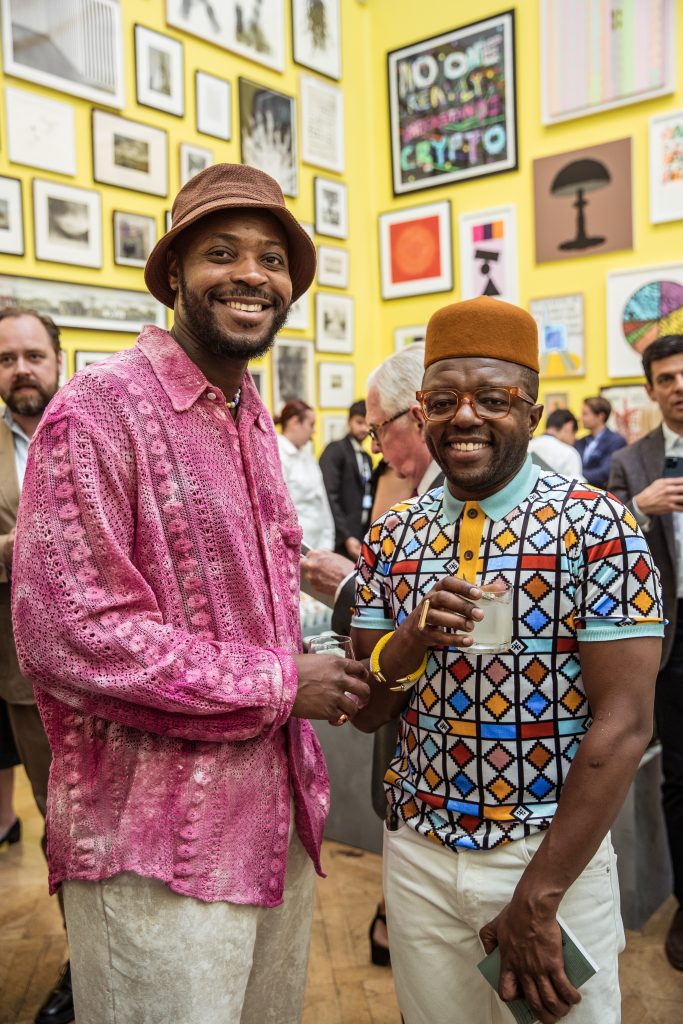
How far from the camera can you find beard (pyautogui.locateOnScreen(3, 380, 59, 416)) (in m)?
2.88

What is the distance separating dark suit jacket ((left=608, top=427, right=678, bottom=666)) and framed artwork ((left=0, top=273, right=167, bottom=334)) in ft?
12.3

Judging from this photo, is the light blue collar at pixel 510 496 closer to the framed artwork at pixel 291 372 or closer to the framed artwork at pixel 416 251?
the framed artwork at pixel 291 372

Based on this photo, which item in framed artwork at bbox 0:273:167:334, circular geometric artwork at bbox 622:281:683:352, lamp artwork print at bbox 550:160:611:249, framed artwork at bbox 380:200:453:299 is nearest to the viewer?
framed artwork at bbox 0:273:167:334

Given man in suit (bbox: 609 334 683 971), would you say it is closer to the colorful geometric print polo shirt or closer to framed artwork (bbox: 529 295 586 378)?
the colorful geometric print polo shirt

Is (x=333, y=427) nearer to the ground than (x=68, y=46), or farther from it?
nearer to the ground

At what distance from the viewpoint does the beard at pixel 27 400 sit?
2881mm

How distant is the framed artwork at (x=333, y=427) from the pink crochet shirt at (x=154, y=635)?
6.91 metres

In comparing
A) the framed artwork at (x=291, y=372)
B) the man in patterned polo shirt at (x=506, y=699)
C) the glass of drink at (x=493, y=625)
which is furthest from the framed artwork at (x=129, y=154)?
the glass of drink at (x=493, y=625)

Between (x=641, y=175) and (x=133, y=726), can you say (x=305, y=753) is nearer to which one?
(x=133, y=726)

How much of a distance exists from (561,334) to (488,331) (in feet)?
22.7

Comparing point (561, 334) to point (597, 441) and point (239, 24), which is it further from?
→ point (239, 24)

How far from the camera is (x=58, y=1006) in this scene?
261 centimetres

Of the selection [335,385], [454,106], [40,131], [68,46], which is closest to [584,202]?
[454,106]

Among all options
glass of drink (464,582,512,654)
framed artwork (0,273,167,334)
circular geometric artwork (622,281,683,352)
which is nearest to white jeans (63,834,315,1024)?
glass of drink (464,582,512,654)
